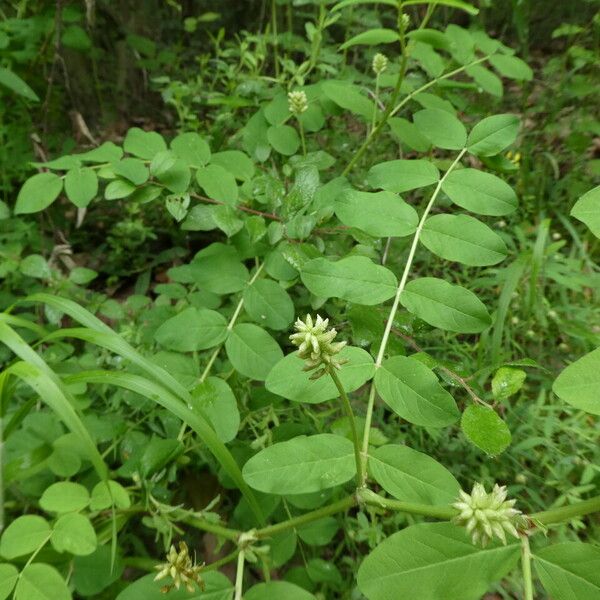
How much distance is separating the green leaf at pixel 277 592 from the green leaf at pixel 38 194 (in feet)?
3.45

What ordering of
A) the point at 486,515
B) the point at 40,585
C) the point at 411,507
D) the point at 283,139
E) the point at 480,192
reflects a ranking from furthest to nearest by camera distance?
the point at 283,139
the point at 480,192
the point at 40,585
the point at 411,507
the point at 486,515

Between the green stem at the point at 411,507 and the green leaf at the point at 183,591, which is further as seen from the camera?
the green leaf at the point at 183,591

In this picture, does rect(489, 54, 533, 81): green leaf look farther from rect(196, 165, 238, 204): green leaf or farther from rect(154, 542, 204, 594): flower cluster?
rect(154, 542, 204, 594): flower cluster

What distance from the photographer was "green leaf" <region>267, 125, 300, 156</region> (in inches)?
57.3

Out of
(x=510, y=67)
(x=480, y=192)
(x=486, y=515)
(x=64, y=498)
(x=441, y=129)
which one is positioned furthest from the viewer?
(x=510, y=67)

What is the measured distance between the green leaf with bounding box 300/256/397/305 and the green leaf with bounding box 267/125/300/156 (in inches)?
23.8

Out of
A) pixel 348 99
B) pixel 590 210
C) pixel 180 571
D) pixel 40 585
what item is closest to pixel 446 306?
pixel 590 210

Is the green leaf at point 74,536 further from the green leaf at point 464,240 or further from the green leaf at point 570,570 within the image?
the green leaf at point 464,240

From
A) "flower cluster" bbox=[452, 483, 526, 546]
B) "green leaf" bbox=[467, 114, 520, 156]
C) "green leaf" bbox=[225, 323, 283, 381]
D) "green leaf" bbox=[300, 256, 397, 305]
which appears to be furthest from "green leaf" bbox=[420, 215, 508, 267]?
"flower cluster" bbox=[452, 483, 526, 546]

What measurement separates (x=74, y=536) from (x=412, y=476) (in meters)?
0.62

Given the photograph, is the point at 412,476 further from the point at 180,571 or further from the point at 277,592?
the point at 180,571

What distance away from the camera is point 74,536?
0.93 m

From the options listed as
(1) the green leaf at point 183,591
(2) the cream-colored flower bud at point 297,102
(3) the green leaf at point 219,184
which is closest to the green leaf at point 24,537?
(1) the green leaf at point 183,591

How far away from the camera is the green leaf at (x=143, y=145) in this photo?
52.8 inches
